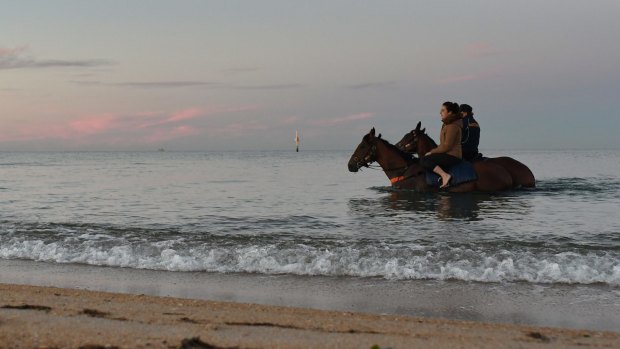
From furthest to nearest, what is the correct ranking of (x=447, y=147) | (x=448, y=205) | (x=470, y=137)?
1. (x=470, y=137)
2. (x=447, y=147)
3. (x=448, y=205)

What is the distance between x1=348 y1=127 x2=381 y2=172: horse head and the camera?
18.7 m

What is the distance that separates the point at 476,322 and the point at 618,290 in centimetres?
261

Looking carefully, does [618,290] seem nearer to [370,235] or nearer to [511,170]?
[370,235]

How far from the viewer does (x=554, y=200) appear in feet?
52.7

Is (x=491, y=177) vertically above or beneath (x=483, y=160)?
beneath

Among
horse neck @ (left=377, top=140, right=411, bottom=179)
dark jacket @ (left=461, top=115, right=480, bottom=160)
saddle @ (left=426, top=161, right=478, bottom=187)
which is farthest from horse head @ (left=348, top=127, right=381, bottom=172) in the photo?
dark jacket @ (left=461, top=115, right=480, bottom=160)

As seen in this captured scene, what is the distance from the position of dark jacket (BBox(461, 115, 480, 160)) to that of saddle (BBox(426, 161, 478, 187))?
615 mm

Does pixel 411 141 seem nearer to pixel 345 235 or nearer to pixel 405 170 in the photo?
pixel 405 170

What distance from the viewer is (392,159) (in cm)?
1861

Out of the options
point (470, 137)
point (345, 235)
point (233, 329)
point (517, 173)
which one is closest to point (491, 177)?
point (470, 137)

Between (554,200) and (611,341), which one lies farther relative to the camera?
(554,200)

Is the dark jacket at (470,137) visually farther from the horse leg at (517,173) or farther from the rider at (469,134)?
the horse leg at (517,173)

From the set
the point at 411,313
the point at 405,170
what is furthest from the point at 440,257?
the point at 405,170

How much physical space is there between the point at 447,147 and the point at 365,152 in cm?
322
